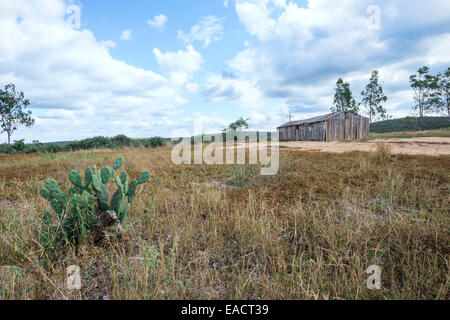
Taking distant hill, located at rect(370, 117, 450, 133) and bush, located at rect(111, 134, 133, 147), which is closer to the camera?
bush, located at rect(111, 134, 133, 147)

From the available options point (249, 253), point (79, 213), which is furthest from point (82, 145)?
point (249, 253)

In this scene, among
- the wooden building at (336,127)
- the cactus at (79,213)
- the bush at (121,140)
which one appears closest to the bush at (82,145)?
the bush at (121,140)

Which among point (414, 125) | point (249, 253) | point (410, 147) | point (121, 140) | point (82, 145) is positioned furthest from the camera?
point (414, 125)

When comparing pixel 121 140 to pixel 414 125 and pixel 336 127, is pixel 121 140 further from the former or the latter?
pixel 414 125

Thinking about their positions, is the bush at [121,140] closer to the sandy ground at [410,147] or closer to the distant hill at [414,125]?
the sandy ground at [410,147]

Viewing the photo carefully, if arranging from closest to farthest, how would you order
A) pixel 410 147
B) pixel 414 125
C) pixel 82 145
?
pixel 410 147 < pixel 82 145 < pixel 414 125

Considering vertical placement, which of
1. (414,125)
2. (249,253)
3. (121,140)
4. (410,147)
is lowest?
(249,253)

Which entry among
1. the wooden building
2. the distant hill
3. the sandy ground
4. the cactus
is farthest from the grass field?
the distant hill

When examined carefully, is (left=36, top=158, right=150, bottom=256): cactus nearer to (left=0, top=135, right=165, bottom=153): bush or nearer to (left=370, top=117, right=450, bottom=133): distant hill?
(left=0, top=135, right=165, bottom=153): bush

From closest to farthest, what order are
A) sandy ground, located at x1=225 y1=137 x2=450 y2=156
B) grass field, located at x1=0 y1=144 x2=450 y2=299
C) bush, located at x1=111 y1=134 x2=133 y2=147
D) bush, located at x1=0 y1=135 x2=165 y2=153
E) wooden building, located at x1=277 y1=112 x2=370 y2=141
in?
grass field, located at x1=0 y1=144 x2=450 y2=299 < sandy ground, located at x1=225 y1=137 x2=450 y2=156 < bush, located at x1=0 y1=135 x2=165 y2=153 < wooden building, located at x1=277 y1=112 x2=370 y2=141 < bush, located at x1=111 y1=134 x2=133 y2=147

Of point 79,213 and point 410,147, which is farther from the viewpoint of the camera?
point 410,147

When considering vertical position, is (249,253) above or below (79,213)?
below

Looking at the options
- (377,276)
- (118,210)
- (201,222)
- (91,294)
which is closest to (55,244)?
(118,210)
